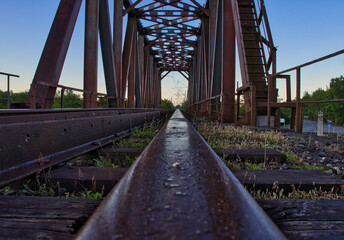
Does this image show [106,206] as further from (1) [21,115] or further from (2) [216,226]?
(1) [21,115]

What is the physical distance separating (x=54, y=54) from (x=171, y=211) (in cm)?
551

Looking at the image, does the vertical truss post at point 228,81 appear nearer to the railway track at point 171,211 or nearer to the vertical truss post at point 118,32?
the vertical truss post at point 118,32

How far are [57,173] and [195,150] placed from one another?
2.82 feet

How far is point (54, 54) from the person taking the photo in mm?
4984

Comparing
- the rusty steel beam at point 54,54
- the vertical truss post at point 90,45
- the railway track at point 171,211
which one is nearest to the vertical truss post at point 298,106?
the railway track at point 171,211

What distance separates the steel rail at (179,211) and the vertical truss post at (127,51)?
10.8 m

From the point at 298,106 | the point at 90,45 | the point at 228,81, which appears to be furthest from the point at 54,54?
the point at 298,106

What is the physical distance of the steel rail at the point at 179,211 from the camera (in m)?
0.40

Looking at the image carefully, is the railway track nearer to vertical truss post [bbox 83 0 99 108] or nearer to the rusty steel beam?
the rusty steel beam

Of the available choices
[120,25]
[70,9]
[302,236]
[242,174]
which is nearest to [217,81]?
[120,25]

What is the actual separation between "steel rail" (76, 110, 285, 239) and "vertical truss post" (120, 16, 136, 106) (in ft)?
35.5

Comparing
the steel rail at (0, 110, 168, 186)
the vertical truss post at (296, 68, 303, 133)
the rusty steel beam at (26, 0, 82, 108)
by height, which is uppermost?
the rusty steel beam at (26, 0, 82, 108)

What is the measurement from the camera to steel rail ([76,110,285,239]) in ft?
1.30

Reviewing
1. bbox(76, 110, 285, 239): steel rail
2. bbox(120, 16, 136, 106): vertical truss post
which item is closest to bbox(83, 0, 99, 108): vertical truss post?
bbox(120, 16, 136, 106): vertical truss post
